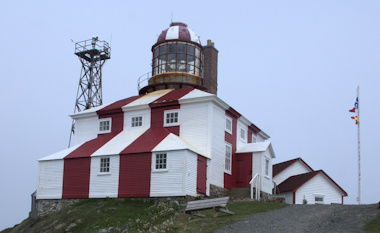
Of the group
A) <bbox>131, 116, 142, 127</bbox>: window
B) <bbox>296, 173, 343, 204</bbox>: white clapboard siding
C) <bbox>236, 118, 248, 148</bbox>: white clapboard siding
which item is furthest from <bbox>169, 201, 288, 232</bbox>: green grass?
<bbox>131, 116, 142, 127</bbox>: window

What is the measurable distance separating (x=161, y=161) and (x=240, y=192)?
575 centimetres

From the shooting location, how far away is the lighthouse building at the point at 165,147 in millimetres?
28562

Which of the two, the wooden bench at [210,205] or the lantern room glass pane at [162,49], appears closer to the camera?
the wooden bench at [210,205]

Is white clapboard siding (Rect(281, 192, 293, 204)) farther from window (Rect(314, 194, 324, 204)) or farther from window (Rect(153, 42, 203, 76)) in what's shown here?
window (Rect(153, 42, 203, 76))

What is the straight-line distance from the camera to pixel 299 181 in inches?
1372

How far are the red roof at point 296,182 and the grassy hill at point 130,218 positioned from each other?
8326 mm

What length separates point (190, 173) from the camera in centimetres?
2794

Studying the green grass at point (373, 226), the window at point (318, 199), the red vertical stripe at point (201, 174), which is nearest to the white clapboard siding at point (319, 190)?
the window at point (318, 199)

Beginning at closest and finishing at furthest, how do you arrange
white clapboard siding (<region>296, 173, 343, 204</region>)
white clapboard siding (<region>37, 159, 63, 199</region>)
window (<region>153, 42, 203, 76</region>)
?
white clapboard siding (<region>37, 159, 63, 199</region>)
white clapboard siding (<region>296, 173, 343, 204</region>)
window (<region>153, 42, 203, 76</region>)

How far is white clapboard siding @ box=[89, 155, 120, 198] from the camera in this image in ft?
97.3

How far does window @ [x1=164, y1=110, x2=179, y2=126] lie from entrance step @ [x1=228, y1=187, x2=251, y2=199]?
16.9 feet

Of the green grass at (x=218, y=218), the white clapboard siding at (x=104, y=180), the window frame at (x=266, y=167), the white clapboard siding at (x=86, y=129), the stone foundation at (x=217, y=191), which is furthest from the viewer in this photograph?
the white clapboard siding at (x=86, y=129)

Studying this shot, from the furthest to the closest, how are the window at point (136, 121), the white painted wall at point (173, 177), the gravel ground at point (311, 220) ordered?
the window at point (136, 121) → the white painted wall at point (173, 177) → the gravel ground at point (311, 220)

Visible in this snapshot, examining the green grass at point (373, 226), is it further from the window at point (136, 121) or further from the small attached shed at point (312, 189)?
the window at point (136, 121)
